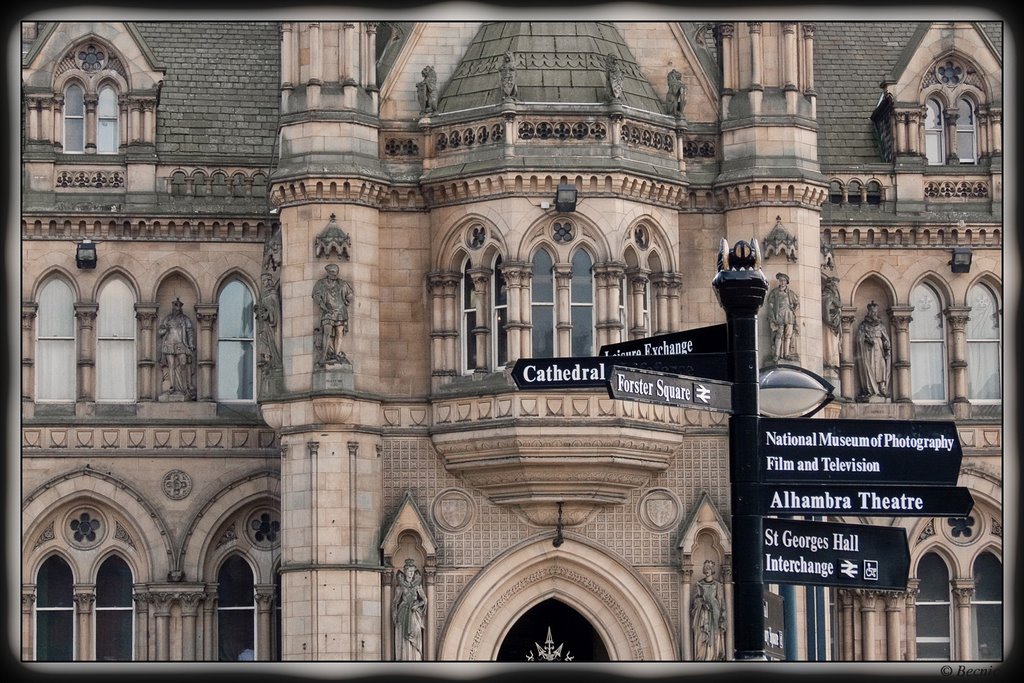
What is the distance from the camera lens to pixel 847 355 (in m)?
43.4

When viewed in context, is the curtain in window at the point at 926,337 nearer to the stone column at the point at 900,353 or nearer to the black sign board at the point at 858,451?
the stone column at the point at 900,353

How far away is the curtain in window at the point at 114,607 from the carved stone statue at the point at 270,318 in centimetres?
463

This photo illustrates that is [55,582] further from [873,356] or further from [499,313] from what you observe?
[873,356]

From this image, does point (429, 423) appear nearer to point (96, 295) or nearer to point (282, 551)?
point (282, 551)

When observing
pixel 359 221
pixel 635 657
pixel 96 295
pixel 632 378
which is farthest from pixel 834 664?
pixel 632 378

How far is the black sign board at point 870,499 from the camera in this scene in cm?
1980

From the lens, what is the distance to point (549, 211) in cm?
3856

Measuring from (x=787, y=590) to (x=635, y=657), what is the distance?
59.5 feet

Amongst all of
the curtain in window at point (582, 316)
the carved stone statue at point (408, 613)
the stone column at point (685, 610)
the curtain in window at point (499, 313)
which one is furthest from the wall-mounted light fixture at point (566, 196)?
the carved stone statue at point (408, 613)

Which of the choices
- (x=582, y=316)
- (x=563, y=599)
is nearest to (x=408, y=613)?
(x=563, y=599)

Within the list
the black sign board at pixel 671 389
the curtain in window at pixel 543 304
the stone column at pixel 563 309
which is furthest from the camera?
the curtain in window at pixel 543 304

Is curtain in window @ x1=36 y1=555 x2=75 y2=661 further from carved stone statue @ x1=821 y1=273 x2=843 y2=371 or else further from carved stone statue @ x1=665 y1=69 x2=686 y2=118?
carved stone statue @ x1=821 y1=273 x2=843 y2=371

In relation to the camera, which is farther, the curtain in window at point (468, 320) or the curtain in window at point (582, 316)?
the curtain in window at point (468, 320)

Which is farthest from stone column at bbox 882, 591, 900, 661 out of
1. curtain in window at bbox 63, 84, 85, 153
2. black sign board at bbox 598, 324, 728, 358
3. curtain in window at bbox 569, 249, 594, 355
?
black sign board at bbox 598, 324, 728, 358
